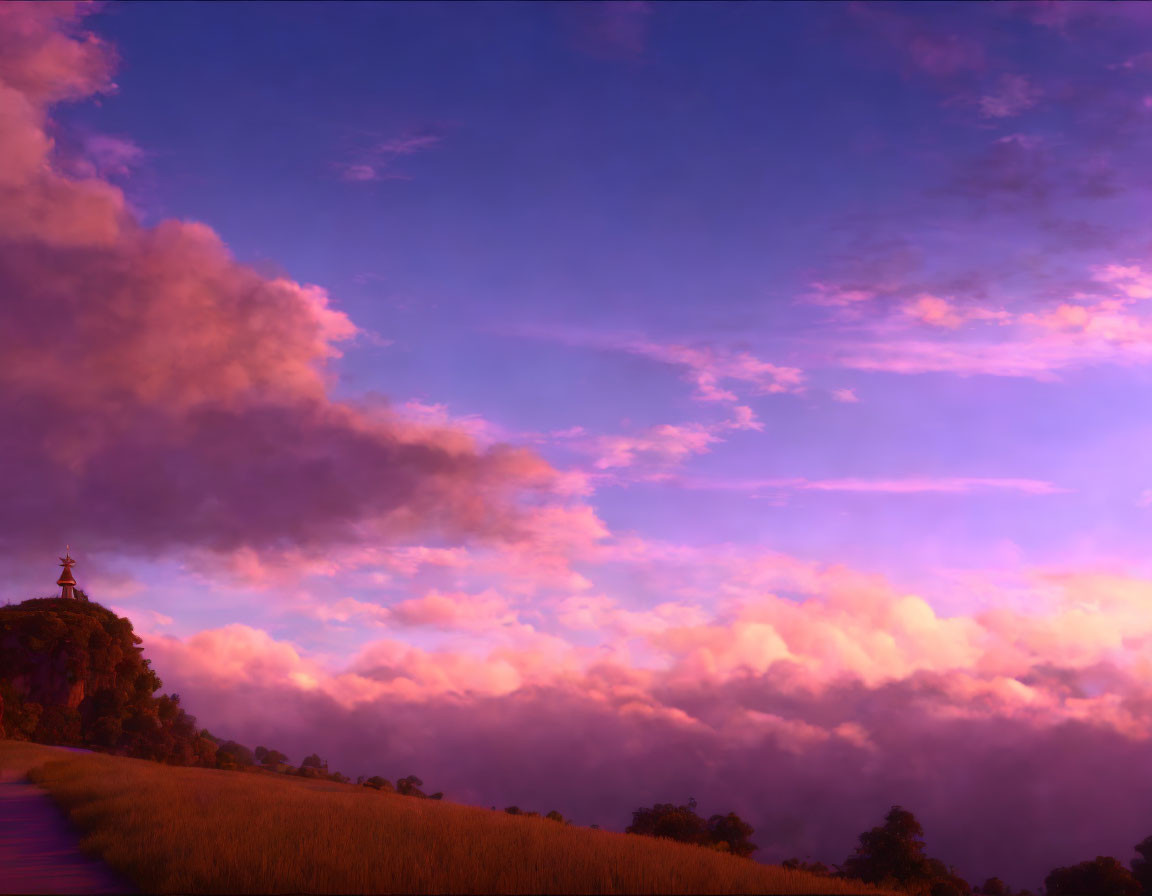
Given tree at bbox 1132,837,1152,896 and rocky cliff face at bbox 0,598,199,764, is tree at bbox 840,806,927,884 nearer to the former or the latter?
tree at bbox 1132,837,1152,896

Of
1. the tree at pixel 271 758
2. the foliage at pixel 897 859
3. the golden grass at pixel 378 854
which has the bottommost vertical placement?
the tree at pixel 271 758

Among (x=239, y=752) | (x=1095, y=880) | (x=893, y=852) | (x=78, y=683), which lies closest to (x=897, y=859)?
(x=893, y=852)

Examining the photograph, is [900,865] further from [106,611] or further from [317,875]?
[106,611]

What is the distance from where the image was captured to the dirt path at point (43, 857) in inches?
564

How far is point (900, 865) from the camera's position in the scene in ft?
147

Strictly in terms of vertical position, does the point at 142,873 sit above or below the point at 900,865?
above

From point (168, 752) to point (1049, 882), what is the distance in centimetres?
6529

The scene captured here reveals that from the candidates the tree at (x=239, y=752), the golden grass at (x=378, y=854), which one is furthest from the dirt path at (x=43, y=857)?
the tree at (x=239, y=752)

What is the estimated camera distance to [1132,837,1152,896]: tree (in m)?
46.3

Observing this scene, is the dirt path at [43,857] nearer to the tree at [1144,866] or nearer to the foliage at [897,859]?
the foliage at [897,859]

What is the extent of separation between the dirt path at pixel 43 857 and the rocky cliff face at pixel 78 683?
42255 mm

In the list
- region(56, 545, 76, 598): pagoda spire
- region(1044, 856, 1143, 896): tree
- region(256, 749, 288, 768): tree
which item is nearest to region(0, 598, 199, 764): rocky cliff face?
region(56, 545, 76, 598): pagoda spire

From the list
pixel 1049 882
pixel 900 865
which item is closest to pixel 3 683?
pixel 900 865

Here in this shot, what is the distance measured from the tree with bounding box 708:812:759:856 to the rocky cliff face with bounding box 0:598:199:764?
44.1 m
